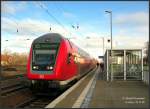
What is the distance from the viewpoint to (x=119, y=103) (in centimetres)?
1266

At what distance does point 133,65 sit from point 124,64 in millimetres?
705

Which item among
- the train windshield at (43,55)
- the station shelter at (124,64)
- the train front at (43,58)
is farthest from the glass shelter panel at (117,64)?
the train windshield at (43,55)

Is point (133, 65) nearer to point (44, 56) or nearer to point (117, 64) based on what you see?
point (117, 64)

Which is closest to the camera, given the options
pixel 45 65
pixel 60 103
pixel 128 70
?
pixel 60 103

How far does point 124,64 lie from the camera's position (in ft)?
83.1

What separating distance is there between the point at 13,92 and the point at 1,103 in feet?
15.1

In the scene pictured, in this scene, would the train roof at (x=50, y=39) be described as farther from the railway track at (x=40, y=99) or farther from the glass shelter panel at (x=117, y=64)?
the glass shelter panel at (x=117, y=64)

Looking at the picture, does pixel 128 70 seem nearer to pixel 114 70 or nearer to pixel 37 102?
pixel 114 70

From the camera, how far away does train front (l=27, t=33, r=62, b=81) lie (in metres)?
17.7

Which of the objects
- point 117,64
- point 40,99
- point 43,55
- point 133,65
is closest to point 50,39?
point 43,55

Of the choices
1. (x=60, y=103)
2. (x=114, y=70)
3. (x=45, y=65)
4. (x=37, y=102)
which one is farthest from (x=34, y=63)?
(x=114, y=70)

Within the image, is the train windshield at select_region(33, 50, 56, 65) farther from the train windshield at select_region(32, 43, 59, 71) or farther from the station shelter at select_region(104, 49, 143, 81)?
the station shelter at select_region(104, 49, 143, 81)

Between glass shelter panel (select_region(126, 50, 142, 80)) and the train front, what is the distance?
8248mm

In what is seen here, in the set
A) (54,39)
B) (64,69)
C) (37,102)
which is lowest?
(37,102)
